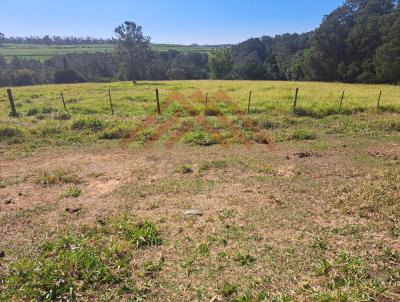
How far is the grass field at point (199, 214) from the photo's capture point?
4273mm

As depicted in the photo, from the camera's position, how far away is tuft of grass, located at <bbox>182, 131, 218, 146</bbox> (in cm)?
1147

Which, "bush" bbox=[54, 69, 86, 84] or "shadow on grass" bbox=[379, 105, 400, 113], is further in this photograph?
"bush" bbox=[54, 69, 86, 84]

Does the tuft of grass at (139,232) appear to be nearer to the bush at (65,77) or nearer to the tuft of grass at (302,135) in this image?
the tuft of grass at (302,135)

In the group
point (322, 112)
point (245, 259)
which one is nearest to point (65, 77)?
point (322, 112)

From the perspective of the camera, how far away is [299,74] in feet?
174

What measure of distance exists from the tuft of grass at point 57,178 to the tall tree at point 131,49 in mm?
37930

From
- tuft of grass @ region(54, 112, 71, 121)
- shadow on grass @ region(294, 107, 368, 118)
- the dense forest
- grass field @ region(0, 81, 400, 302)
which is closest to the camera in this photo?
grass field @ region(0, 81, 400, 302)

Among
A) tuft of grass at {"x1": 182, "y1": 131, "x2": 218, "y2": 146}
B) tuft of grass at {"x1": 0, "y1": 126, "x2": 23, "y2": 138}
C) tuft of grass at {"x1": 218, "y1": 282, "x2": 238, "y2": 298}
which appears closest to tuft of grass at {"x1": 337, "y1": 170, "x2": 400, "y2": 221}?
tuft of grass at {"x1": 218, "y1": 282, "x2": 238, "y2": 298}

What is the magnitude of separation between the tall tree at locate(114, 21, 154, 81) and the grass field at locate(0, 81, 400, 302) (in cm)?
3469

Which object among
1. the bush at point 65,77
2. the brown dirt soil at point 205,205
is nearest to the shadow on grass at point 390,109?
the brown dirt soil at point 205,205

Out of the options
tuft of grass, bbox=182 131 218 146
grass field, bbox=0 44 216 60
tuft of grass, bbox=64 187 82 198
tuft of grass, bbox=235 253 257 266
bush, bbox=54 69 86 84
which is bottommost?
bush, bbox=54 69 86 84

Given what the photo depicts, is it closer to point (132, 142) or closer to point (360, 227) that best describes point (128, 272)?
point (360, 227)

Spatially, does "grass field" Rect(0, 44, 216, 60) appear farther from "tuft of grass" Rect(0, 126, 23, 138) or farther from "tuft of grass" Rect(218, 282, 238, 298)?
"tuft of grass" Rect(218, 282, 238, 298)

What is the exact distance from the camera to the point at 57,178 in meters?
8.11
